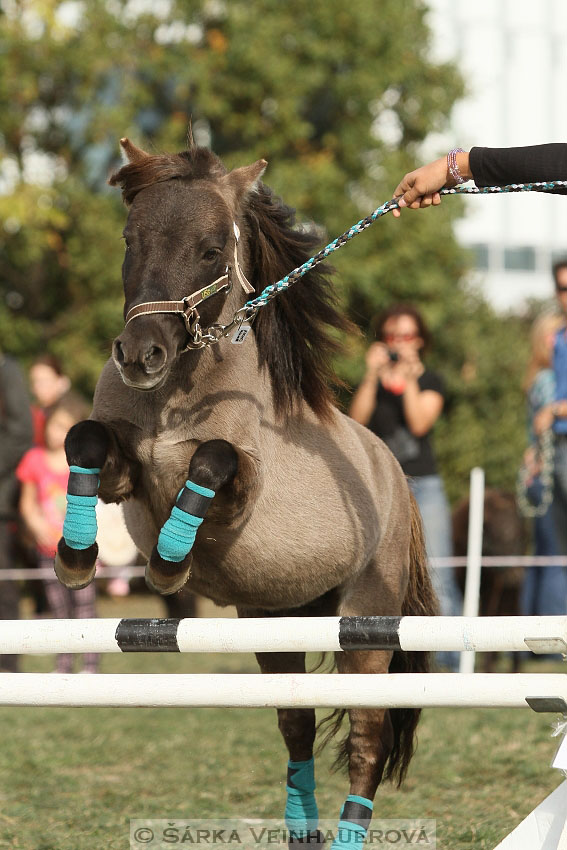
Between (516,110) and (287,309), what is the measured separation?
30679 mm

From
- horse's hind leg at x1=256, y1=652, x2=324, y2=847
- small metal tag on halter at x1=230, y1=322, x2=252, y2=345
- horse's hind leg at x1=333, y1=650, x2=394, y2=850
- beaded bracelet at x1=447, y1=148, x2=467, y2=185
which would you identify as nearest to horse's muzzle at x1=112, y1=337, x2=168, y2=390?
small metal tag on halter at x1=230, y1=322, x2=252, y2=345

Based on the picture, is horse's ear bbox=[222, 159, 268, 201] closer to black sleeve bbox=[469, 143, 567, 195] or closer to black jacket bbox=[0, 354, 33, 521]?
black sleeve bbox=[469, 143, 567, 195]

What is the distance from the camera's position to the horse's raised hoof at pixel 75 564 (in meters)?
3.47

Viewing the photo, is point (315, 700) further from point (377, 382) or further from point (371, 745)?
point (377, 382)

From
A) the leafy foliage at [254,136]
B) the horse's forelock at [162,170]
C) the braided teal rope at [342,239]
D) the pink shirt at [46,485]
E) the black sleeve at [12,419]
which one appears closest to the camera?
the braided teal rope at [342,239]

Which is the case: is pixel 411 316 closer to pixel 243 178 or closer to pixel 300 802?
pixel 243 178

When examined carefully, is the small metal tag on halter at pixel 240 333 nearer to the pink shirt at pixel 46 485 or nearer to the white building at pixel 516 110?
the pink shirt at pixel 46 485

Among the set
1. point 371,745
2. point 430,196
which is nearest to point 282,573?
point 371,745

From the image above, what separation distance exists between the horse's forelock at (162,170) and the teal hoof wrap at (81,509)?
0.95m

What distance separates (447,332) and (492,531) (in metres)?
11.3

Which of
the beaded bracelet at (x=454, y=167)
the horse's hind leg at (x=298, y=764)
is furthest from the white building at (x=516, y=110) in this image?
the beaded bracelet at (x=454, y=167)

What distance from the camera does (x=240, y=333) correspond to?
370cm

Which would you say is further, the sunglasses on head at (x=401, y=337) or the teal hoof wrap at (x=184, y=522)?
the sunglasses on head at (x=401, y=337)

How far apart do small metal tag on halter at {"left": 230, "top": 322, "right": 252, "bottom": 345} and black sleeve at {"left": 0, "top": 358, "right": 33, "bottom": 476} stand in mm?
4757
